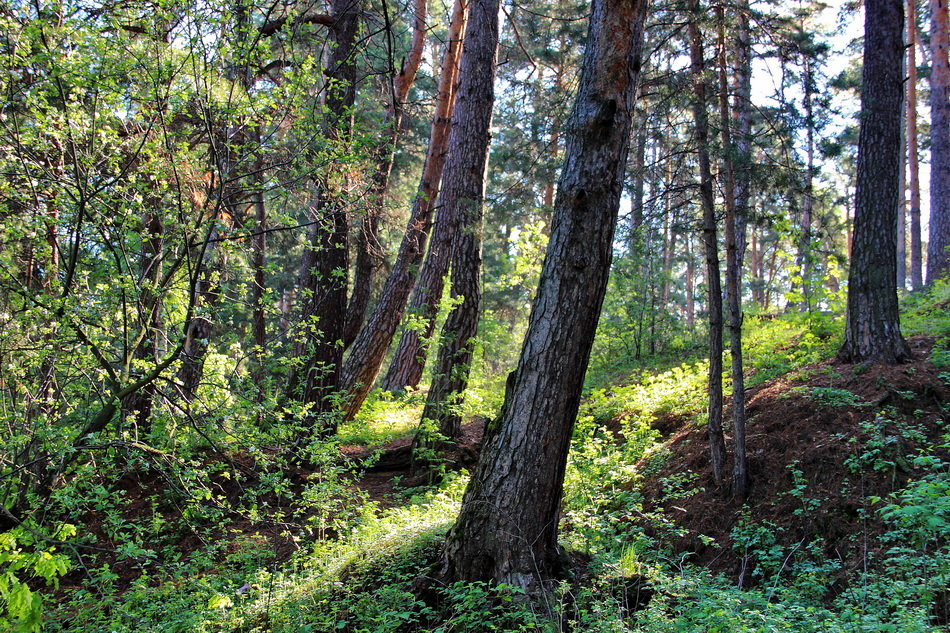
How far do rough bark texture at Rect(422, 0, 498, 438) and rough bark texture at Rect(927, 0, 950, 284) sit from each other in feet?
36.7

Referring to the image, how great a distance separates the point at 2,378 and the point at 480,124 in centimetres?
620

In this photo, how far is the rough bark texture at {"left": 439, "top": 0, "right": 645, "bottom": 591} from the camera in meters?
3.62

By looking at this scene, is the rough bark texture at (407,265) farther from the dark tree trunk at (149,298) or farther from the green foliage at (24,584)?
the green foliage at (24,584)

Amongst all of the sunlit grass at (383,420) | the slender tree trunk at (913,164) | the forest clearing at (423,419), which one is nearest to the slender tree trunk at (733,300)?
the forest clearing at (423,419)

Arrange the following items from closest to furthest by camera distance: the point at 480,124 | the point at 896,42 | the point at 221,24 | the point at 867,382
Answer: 1. the point at 221,24
2. the point at 867,382
3. the point at 896,42
4. the point at 480,124

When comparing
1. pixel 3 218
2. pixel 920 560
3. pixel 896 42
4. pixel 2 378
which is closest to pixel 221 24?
pixel 3 218

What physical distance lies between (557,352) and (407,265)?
590 cm

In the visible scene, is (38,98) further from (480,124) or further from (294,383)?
(480,124)

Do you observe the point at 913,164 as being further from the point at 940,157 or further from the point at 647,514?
the point at 647,514

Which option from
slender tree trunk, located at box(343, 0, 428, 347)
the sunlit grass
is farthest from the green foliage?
slender tree trunk, located at box(343, 0, 428, 347)

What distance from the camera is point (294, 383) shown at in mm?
6883

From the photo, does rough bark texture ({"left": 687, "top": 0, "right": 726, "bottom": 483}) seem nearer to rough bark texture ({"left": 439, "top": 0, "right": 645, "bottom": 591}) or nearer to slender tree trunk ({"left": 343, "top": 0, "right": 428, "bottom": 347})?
rough bark texture ({"left": 439, "top": 0, "right": 645, "bottom": 591})

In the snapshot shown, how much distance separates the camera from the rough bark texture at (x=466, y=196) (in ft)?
23.3

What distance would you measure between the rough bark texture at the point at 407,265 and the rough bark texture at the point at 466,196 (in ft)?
3.08
